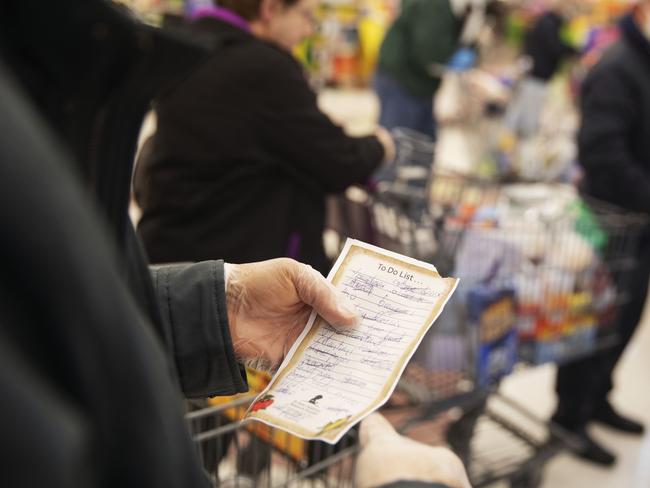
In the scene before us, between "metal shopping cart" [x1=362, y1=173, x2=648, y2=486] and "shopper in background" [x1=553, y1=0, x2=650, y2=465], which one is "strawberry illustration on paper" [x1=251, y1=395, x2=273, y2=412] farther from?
"shopper in background" [x1=553, y1=0, x2=650, y2=465]

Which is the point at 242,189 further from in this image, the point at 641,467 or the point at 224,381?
the point at 641,467

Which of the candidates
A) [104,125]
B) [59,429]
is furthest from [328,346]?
[59,429]

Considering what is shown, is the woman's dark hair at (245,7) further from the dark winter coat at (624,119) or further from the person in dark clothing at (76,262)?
the person in dark clothing at (76,262)

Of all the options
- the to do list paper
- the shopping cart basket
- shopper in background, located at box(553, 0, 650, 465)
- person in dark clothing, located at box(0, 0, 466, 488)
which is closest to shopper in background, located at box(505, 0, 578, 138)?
shopper in background, located at box(553, 0, 650, 465)

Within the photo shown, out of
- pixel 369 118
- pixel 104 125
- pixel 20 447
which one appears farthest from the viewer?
pixel 369 118

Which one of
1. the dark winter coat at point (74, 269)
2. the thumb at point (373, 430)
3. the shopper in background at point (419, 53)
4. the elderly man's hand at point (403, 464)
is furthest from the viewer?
the shopper in background at point (419, 53)

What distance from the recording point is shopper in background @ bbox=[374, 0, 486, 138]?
432 centimetres

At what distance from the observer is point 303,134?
6.41 ft

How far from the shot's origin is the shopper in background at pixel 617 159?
2.61 m

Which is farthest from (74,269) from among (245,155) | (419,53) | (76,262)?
(419,53)

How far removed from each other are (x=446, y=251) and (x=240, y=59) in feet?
2.60

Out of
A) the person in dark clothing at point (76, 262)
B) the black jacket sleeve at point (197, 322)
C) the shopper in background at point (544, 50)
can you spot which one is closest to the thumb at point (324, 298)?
the black jacket sleeve at point (197, 322)

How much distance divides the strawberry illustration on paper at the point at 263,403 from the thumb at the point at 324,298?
0.13m

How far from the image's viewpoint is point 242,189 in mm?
1978
